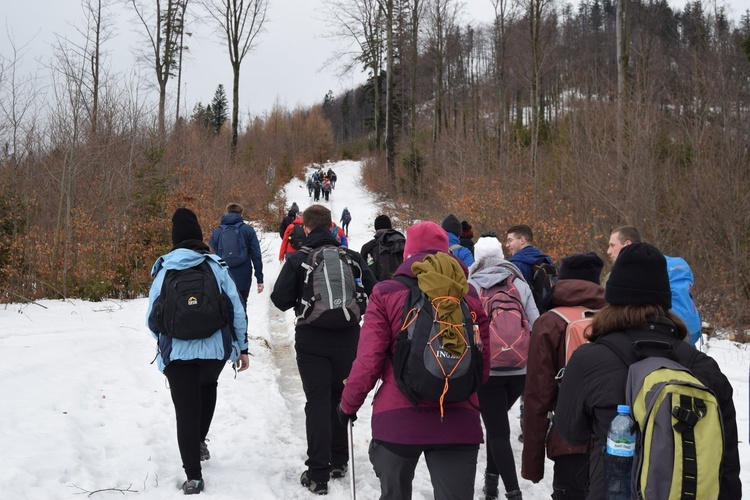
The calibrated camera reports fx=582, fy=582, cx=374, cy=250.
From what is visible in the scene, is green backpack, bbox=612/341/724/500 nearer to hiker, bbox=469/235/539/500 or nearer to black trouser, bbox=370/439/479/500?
black trouser, bbox=370/439/479/500

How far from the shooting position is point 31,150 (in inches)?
467

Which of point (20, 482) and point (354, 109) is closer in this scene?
point (20, 482)

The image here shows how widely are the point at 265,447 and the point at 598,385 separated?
400 cm

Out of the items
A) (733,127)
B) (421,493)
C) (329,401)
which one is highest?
(733,127)

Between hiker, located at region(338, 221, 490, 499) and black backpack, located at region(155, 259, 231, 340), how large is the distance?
1379mm

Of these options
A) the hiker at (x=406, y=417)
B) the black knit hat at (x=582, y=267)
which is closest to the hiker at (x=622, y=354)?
the hiker at (x=406, y=417)

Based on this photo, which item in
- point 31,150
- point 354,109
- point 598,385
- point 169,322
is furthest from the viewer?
point 354,109

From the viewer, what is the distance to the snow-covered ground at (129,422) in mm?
4473

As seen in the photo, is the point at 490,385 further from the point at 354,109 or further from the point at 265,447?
the point at 354,109

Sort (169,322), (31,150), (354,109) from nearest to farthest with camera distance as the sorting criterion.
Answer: (169,322), (31,150), (354,109)

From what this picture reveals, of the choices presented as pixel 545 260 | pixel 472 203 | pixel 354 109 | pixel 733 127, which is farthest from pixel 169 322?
pixel 354 109

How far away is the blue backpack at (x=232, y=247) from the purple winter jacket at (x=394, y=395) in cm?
495

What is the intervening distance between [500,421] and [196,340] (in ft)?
7.55

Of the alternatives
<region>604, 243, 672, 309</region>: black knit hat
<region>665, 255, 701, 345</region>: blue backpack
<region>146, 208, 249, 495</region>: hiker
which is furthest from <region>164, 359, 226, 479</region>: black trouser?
<region>665, 255, 701, 345</region>: blue backpack
